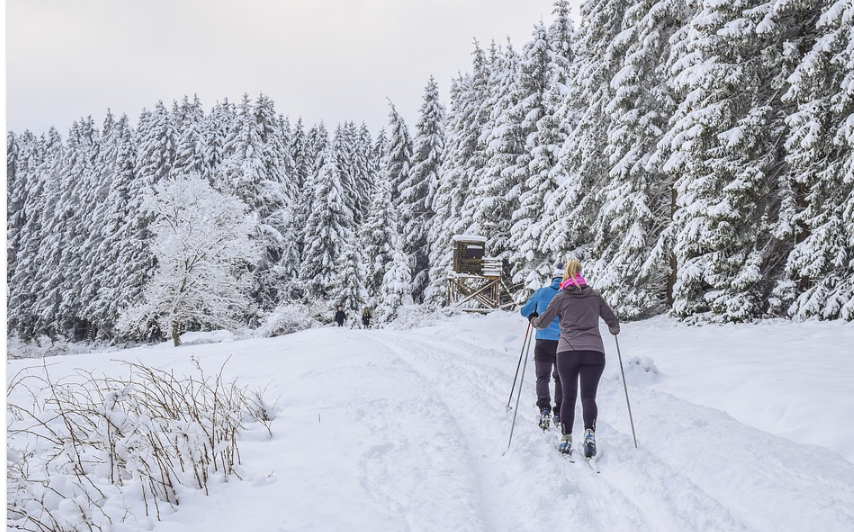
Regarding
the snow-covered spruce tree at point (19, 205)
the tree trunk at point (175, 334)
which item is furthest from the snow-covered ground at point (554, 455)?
the snow-covered spruce tree at point (19, 205)

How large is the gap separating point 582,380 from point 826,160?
928 cm

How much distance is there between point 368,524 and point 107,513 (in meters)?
1.72

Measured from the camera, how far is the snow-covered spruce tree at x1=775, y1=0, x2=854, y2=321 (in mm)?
10109

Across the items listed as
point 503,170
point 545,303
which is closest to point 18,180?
point 503,170

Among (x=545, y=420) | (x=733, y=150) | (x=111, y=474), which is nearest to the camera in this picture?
(x=111, y=474)

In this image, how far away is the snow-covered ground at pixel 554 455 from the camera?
3.60 m

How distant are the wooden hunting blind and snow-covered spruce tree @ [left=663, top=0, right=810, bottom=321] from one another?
44.5ft

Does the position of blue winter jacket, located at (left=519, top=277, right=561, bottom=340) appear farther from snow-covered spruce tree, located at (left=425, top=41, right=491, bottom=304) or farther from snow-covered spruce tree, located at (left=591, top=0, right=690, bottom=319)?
snow-covered spruce tree, located at (left=425, top=41, right=491, bottom=304)

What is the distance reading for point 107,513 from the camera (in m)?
3.30

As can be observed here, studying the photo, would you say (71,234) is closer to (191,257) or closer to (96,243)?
(96,243)

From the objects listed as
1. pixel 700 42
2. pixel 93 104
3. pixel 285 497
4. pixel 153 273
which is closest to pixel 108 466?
pixel 285 497

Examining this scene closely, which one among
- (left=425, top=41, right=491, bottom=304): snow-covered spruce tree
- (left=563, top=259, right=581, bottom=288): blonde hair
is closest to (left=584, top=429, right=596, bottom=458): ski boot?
(left=563, top=259, right=581, bottom=288): blonde hair

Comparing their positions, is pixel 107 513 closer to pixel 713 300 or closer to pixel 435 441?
pixel 435 441

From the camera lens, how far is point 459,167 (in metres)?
30.4
